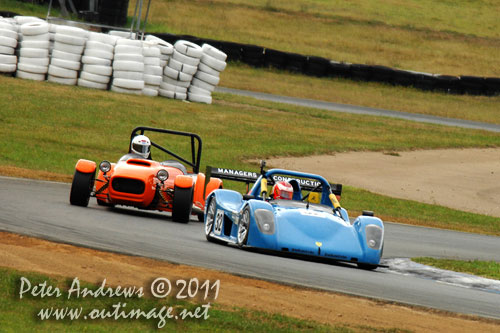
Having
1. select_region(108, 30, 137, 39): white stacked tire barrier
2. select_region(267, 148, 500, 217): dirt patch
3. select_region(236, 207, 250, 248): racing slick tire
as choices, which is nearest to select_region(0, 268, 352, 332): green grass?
select_region(236, 207, 250, 248): racing slick tire

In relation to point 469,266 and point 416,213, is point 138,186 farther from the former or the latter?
point 416,213

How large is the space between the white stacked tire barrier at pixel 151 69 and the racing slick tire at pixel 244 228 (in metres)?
16.8

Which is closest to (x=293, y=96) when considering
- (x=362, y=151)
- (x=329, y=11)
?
(x=362, y=151)

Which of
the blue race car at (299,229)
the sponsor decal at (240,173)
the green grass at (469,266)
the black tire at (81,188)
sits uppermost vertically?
the sponsor decal at (240,173)

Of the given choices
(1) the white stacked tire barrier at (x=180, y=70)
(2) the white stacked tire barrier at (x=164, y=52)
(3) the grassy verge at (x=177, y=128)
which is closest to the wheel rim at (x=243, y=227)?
(3) the grassy verge at (x=177, y=128)

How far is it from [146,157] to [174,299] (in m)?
6.80

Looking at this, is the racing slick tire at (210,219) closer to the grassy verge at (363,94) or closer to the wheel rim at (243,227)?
the wheel rim at (243,227)

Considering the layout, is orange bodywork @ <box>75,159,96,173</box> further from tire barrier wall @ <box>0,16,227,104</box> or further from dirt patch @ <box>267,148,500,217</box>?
tire barrier wall @ <box>0,16,227,104</box>

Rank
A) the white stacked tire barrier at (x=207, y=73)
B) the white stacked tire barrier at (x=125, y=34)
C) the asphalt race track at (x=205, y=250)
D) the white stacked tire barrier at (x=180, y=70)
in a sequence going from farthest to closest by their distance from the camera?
the white stacked tire barrier at (x=125, y=34) → the white stacked tire barrier at (x=207, y=73) → the white stacked tire barrier at (x=180, y=70) → the asphalt race track at (x=205, y=250)

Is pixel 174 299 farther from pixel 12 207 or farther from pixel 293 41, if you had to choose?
pixel 293 41

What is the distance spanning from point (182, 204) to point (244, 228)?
8.44ft

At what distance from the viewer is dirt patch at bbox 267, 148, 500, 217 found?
2203 cm

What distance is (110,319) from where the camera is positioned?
723cm

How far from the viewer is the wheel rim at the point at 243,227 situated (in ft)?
36.6
